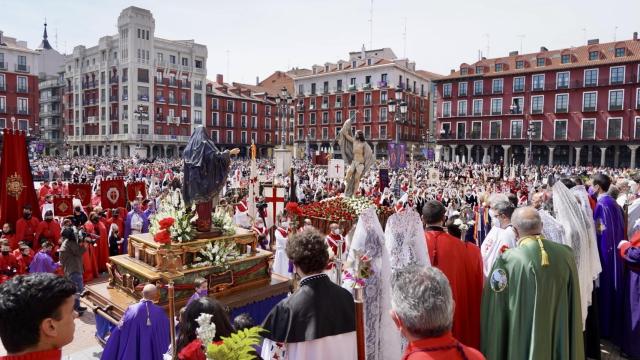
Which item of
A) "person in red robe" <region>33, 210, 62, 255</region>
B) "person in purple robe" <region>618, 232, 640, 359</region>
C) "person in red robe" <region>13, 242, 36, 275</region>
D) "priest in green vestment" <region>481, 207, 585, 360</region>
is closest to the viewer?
"priest in green vestment" <region>481, 207, 585, 360</region>

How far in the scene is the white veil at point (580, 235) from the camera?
5.13 m

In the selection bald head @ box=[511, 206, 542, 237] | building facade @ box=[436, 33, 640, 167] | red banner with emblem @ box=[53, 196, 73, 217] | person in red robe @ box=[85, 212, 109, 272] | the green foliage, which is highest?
building facade @ box=[436, 33, 640, 167]

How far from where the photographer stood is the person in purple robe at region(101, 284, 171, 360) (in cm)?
443

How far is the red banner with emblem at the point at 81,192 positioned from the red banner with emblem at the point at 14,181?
2873 millimetres

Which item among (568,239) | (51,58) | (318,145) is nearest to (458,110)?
(318,145)

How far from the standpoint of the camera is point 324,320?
125 inches

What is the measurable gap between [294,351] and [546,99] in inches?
2086

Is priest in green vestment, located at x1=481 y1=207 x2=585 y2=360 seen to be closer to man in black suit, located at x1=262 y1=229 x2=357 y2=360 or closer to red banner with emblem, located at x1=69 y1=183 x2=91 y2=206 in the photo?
man in black suit, located at x1=262 y1=229 x2=357 y2=360

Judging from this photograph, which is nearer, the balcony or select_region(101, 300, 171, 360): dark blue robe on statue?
select_region(101, 300, 171, 360): dark blue robe on statue

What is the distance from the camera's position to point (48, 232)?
9.68 m

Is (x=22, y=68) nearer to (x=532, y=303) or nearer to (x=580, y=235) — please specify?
(x=580, y=235)

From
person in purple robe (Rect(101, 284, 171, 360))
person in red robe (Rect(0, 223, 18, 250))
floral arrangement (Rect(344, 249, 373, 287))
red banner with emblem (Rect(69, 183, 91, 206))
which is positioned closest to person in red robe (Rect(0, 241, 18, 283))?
person in red robe (Rect(0, 223, 18, 250))

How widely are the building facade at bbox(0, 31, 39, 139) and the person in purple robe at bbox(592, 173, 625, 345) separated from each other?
59.1 meters

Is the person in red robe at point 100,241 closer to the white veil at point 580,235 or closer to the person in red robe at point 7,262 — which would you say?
the person in red robe at point 7,262
